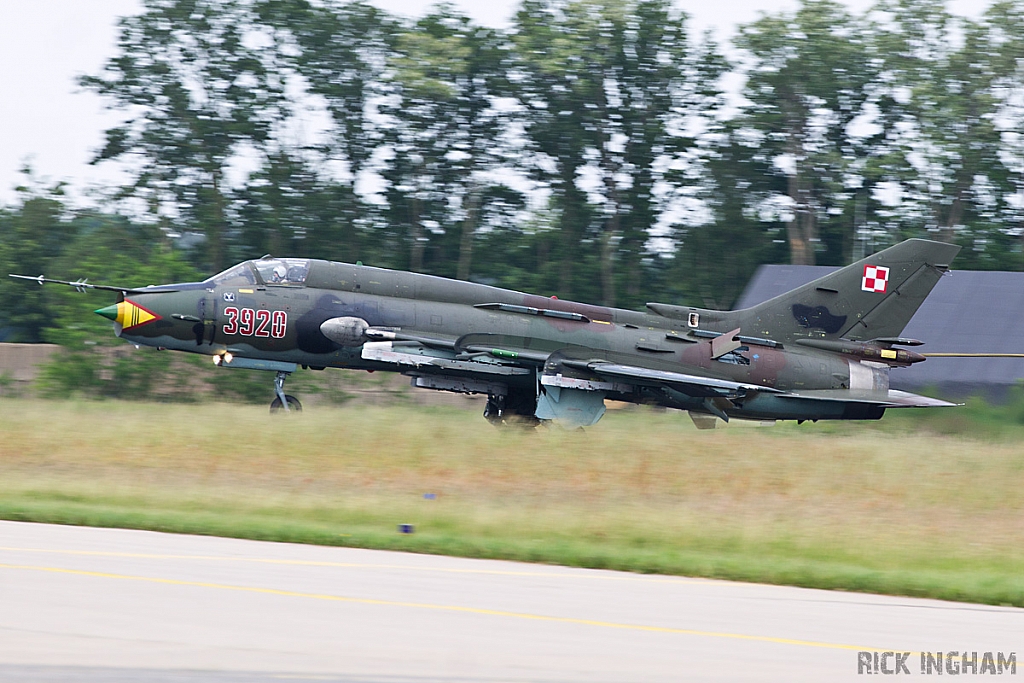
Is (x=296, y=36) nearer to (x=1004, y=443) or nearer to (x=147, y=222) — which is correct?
(x=147, y=222)

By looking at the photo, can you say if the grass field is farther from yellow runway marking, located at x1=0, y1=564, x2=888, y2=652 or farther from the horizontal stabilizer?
yellow runway marking, located at x1=0, y1=564, x2=888, y2=652

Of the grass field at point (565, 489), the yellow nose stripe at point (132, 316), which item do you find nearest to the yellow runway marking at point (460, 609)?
the grass field at point (565, 489)

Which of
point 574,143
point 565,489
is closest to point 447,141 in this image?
point 574,143

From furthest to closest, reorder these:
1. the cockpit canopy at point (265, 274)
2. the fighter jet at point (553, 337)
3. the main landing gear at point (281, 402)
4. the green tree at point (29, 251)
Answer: the green tree at point (29, 251)
the main landing gear at point (281, 402)
the cockpit canopy at point (265, 274)
the fighter jet at point (553, 337)

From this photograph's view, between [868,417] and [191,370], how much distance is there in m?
18.0

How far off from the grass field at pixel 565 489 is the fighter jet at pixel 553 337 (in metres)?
0.82

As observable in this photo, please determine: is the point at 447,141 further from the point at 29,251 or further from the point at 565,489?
the point at 565,489


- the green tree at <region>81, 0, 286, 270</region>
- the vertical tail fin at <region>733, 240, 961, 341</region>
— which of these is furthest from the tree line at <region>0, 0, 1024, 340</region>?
the vertical tail fin at <region>733, 240, 961, 341</region>

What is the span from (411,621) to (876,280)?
674 inches

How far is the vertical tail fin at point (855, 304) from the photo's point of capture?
22.8 metres

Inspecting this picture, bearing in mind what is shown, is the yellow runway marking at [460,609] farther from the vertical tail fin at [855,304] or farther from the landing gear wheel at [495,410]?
the vertical tail fin at [855,304]

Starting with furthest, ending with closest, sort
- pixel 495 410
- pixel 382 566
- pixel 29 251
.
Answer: pixel 29 251, pixel 495 410, pixel 382 566

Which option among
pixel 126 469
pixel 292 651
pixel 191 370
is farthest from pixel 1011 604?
pixel 191 370

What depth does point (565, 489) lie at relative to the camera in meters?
16.2
